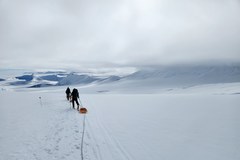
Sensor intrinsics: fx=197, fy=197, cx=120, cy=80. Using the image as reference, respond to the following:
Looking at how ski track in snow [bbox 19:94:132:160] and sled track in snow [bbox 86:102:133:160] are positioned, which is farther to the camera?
sled track in snow [bbox 86:102:133:160]

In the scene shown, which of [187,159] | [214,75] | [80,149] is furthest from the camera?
[214,75]

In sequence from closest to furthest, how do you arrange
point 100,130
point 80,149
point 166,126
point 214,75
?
point 80,149, point 100,130, point 166,126, point 214,75

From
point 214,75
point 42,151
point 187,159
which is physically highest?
point 214,75

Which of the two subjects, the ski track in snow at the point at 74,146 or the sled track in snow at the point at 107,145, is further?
the sled track in snow at the point at 107,145

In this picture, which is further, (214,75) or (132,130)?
(214,75)

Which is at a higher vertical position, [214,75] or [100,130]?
[214,75]

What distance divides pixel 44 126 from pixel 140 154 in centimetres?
576

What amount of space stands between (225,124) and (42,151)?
9583 millimetres

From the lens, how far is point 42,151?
644 centimetres

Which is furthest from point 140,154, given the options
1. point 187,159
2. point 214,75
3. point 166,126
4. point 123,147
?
point 214,75

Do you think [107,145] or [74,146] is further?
[107,145]

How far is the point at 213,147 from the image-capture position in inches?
282

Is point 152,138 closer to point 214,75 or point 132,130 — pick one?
point 132,130

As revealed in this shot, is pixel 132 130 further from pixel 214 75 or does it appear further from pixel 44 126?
pixel 214 75
